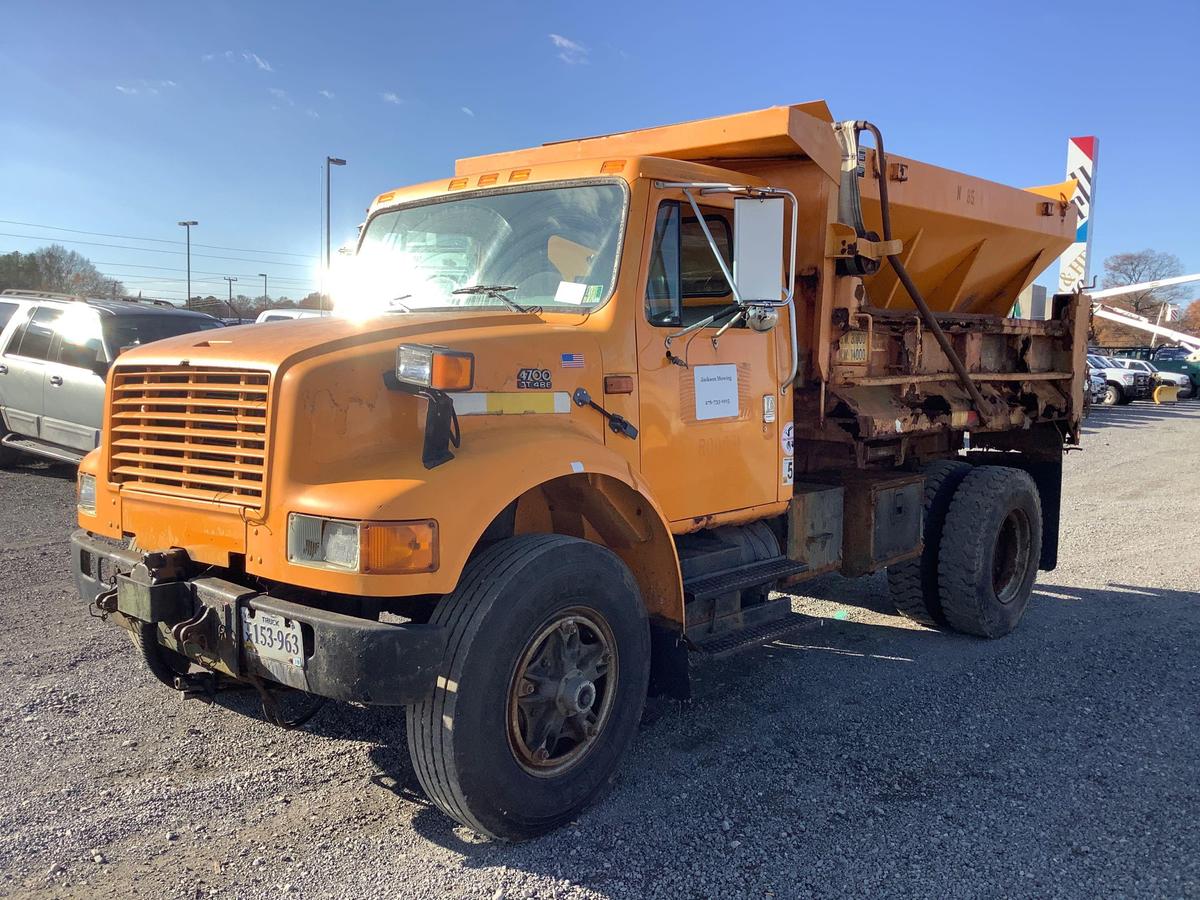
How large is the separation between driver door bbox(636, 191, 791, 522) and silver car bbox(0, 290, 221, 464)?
716 centimetres

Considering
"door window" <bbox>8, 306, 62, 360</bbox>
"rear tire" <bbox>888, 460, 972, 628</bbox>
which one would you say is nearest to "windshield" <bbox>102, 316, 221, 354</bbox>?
"door window" <bbox>8, 306, 62, 360</bbox>

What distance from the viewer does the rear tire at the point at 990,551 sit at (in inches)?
237

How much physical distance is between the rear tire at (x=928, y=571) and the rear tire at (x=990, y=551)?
0.19 feet

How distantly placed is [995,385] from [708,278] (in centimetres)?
337

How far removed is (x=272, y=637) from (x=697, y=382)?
83.1 inches

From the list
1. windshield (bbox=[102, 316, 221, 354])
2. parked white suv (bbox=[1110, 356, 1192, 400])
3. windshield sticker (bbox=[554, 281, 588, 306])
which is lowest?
windshield sticker (bbox=[554, 281, 588, 306])

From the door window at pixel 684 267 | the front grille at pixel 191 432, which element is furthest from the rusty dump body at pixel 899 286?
the front grille at pixel 191 432

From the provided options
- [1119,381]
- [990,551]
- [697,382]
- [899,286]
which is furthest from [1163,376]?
[697,382]

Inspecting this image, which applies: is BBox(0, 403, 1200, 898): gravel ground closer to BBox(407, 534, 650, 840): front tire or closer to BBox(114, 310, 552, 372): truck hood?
BBox(407, 534, 650, 840): front tire

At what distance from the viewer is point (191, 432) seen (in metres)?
3.40

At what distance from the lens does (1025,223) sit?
6.77 metres

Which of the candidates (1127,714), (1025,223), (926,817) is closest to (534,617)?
(926,817)

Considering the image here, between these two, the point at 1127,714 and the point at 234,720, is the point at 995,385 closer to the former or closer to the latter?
the point at 1127,714

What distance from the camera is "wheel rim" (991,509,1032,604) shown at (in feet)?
21.5
